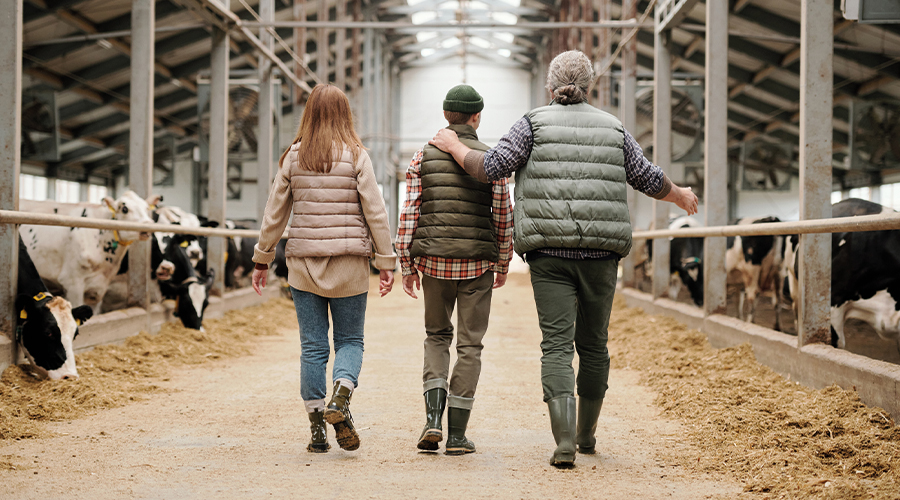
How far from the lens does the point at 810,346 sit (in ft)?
14.5

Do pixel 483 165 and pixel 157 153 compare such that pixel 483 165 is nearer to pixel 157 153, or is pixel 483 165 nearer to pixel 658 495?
pixel 658 495

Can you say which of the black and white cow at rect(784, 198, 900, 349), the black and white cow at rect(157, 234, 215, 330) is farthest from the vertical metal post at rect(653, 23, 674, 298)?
the black and white cow at rect(157, 234, 215, 330)

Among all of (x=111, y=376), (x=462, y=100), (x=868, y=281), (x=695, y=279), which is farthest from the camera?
(x=695, y=279)

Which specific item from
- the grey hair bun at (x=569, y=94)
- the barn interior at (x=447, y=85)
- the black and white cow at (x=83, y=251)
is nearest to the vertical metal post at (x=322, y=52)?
the barn interior at (x=447, y=85)

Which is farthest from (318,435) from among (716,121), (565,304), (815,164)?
(716,121)

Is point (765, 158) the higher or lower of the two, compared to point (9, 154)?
higher

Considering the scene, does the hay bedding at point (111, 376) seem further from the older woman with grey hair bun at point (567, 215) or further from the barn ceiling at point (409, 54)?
the barn ceiling at point (409, 54)

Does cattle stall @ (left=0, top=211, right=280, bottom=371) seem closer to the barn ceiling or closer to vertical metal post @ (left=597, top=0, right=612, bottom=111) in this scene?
the barn ceiling

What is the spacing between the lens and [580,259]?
3127mm

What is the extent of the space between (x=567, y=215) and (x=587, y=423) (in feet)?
2.95

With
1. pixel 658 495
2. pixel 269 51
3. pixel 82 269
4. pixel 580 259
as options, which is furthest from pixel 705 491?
pixel 269 51

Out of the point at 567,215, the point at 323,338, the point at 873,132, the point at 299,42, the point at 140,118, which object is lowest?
the point at 323,338

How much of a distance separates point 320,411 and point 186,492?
2.41ft

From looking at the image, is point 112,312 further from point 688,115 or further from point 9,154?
point 688,115
